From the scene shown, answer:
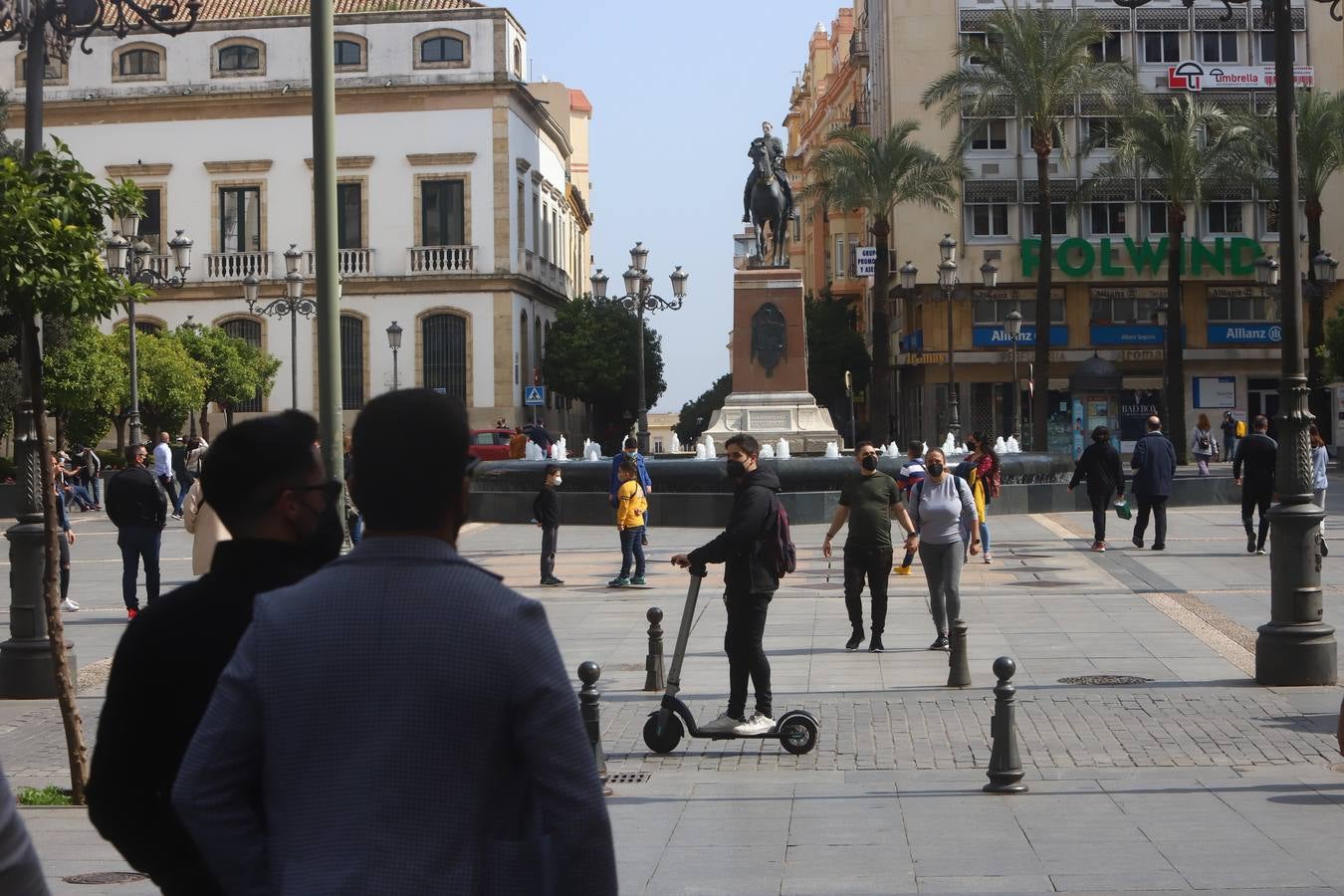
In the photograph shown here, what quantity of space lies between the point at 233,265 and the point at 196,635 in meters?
61.3

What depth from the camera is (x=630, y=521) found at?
2027 cm

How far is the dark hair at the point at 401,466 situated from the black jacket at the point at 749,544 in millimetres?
7224

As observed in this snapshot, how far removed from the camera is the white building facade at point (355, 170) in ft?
204

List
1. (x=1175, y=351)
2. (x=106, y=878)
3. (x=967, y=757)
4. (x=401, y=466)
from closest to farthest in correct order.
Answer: (x=401, y=466), (x=106, y=878), (x=967, y=757), (x=1175, y=351)

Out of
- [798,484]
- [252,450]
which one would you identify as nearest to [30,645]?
[252,450]

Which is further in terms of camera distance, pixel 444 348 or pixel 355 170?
pixel 355 170

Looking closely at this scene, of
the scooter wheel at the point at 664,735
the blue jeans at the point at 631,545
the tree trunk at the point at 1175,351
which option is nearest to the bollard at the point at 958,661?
the scooter wheel at the point at 664,735

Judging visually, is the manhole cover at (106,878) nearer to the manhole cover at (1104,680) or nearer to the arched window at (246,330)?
the manhole cover at (1104,680)

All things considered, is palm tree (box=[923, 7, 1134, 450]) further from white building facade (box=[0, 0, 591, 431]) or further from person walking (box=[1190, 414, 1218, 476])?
white building facade (box=[0, 0, 591, 431])

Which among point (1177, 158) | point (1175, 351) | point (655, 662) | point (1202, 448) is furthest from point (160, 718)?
point (1177, 158)

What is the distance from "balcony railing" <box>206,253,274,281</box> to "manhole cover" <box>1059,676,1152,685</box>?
174 ft

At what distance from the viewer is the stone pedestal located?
37062mm

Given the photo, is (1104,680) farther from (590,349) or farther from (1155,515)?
(590,349)

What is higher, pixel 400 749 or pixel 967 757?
pixel 400 749
